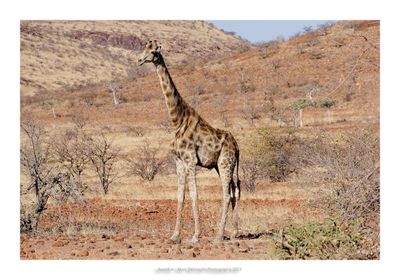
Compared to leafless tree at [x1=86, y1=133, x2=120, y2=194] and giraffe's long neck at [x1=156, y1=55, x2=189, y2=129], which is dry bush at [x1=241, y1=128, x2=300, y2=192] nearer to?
leafless tree at [x1=86, y1=133, x2=120, y2=194]

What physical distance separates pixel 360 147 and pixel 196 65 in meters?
45.3

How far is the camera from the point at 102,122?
41344 millimetres

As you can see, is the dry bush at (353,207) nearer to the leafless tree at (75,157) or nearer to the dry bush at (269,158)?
the leafless tree at (75,157)

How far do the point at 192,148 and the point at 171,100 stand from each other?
80 centimetres

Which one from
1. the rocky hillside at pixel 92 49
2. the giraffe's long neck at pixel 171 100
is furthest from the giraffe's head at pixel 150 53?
the rocky hillside at pixel 92 49

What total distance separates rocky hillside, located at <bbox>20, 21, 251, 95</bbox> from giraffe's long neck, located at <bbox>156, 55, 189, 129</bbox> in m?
53.0

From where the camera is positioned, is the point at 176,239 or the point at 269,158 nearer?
the point at 176,239

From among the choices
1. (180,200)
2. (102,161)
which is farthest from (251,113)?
(180,200)

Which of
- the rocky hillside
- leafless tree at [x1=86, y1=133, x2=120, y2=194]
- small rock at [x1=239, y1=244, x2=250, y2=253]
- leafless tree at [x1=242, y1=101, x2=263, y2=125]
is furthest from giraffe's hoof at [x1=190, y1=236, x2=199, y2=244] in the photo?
the rocky hillside

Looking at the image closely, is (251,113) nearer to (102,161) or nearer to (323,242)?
(102,161)

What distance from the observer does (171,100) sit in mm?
10078

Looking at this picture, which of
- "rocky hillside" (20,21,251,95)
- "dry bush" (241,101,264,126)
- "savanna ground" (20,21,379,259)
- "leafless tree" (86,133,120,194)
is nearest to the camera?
"savanna ground" (20,21,379,259)

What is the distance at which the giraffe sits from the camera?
9.80 m

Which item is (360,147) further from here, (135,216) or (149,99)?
(149,99)
